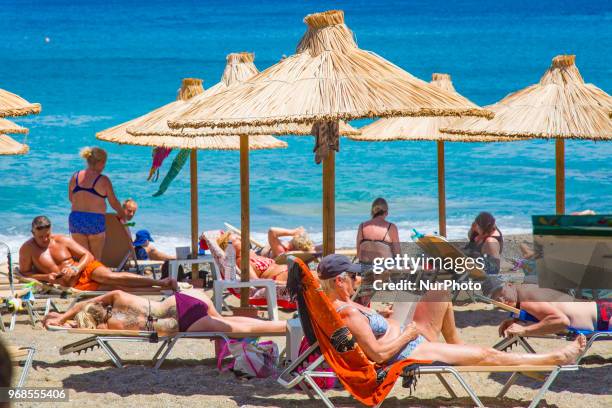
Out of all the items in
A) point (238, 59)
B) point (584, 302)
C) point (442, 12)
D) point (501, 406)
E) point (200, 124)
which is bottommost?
point (501, 406)

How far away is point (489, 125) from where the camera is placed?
25.8 ft

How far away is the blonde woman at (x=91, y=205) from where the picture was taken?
8578 millimetres

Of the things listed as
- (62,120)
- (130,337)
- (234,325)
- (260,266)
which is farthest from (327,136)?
(62,120)

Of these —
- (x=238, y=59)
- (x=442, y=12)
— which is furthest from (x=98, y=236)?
(x=442, y=12)

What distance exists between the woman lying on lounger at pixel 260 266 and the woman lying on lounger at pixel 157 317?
6.67 feet

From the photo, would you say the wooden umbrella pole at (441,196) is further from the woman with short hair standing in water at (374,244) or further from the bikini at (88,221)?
the bikini at (88,221)

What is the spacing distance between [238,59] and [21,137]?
68.5 feet

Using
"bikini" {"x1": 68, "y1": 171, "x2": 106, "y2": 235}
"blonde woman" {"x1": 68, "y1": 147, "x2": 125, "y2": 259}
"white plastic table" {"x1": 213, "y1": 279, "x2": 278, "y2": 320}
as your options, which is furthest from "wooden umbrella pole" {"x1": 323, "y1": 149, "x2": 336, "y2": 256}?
"bikini" {"x1": 68, "y1": 171, "x2": 106, "y2": 235}

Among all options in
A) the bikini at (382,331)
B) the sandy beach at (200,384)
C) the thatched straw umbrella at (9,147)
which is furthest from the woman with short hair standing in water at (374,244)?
the thatched straw umbrella at (9,147)

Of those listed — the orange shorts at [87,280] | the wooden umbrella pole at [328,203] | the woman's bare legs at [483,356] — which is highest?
the wooden umbrella pole at [328,203]

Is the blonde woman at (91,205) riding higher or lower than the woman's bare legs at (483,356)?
higher

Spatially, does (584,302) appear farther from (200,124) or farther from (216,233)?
(216,233)

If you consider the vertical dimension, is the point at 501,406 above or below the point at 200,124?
below

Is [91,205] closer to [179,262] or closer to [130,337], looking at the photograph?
[179,262]
